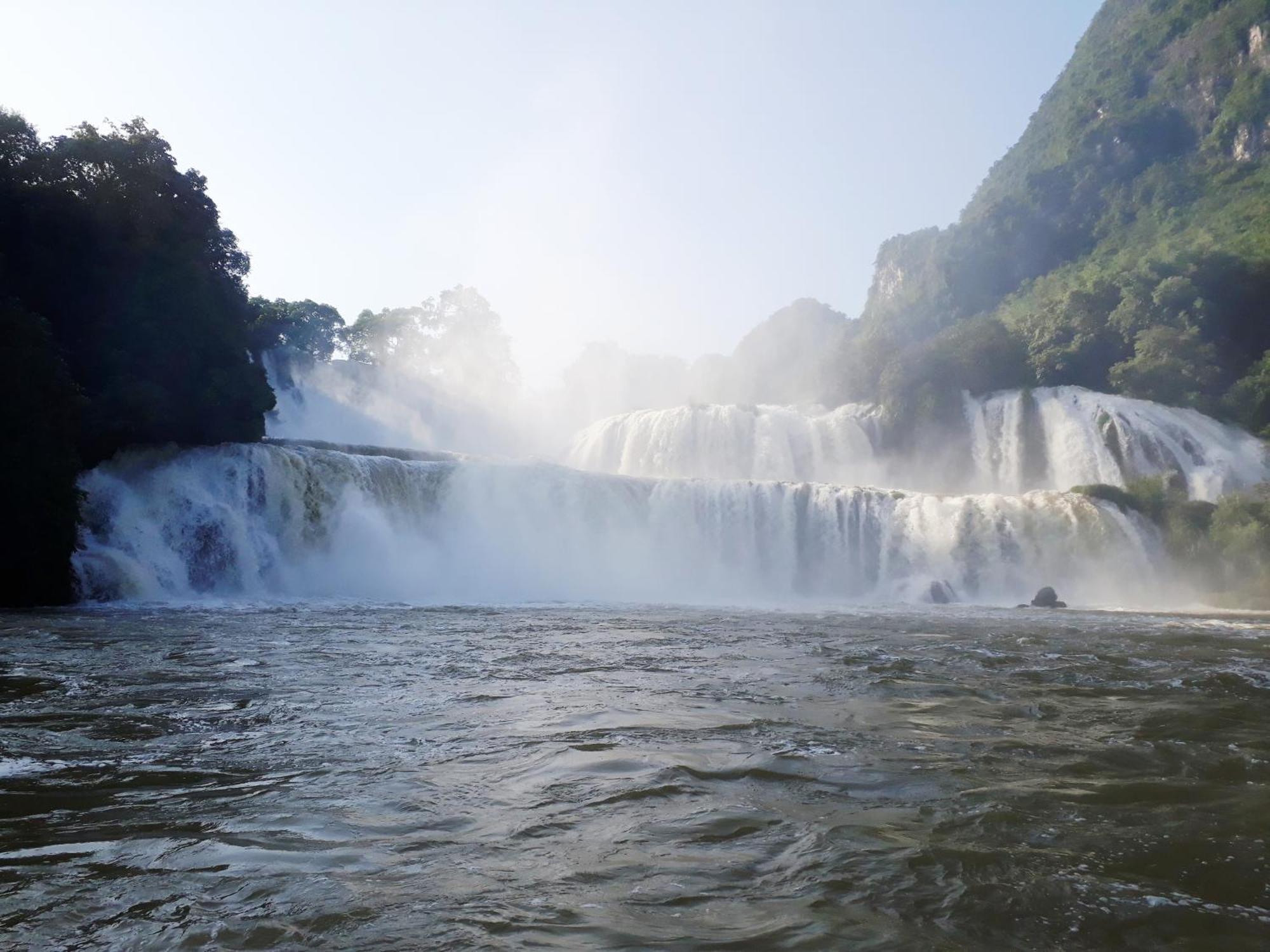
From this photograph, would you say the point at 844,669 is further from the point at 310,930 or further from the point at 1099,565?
the point at 1099,565

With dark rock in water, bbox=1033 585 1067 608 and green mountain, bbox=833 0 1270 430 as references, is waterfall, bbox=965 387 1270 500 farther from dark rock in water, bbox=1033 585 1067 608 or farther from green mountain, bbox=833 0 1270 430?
dark rock in water, bbox=1033 585 1067 608

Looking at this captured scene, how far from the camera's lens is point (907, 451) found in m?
37.8

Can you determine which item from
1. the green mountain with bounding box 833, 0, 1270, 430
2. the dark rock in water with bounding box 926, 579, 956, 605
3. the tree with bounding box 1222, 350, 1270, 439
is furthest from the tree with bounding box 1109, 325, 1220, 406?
the dark rock in water with bounding box 926, 579, 956, 605

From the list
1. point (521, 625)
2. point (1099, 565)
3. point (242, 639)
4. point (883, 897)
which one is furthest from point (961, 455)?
point (883, 897)

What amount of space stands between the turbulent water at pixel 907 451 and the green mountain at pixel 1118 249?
6.35ft

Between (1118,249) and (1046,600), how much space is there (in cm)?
4535

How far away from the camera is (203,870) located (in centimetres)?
253

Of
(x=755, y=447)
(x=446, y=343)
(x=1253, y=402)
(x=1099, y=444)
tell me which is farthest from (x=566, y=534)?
(x=446, y=343)

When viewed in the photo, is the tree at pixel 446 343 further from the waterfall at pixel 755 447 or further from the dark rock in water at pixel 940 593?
the dark rock in water at pixel 940 593

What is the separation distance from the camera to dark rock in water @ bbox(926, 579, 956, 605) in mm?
22391

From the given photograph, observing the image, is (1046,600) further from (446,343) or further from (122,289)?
(446,343)

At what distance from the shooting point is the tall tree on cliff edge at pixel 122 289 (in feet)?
60.5

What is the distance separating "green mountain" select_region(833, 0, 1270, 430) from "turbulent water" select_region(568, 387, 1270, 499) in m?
1.94

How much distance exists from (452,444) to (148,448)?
3672cm
